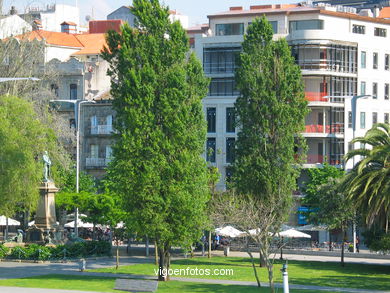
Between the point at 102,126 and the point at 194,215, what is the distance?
42.4m

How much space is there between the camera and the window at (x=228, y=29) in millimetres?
89488

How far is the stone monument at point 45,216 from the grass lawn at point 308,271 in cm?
981

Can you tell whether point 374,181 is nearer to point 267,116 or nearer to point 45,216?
point 267,116

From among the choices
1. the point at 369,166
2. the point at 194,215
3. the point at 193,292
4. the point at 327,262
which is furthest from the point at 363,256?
the point at 193,292

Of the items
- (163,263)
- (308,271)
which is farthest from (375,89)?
(163,263)

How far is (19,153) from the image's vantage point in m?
63.6

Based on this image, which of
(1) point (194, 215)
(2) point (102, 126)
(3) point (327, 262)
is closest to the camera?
(1) point (194, 215)

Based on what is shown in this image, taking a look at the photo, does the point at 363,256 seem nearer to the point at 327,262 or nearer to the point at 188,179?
the point at 327,262

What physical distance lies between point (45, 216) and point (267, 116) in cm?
1698

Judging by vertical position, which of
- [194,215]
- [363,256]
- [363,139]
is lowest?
[363,256]

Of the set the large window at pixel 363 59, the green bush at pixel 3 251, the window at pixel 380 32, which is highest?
the window at pixel 380 32

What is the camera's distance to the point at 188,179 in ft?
171

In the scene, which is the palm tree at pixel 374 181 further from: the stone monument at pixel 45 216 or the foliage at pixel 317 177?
the stone monument at pixel 45 216

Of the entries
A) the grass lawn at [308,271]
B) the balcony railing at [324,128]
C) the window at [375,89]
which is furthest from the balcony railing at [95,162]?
the grass lawn at [308,271]
